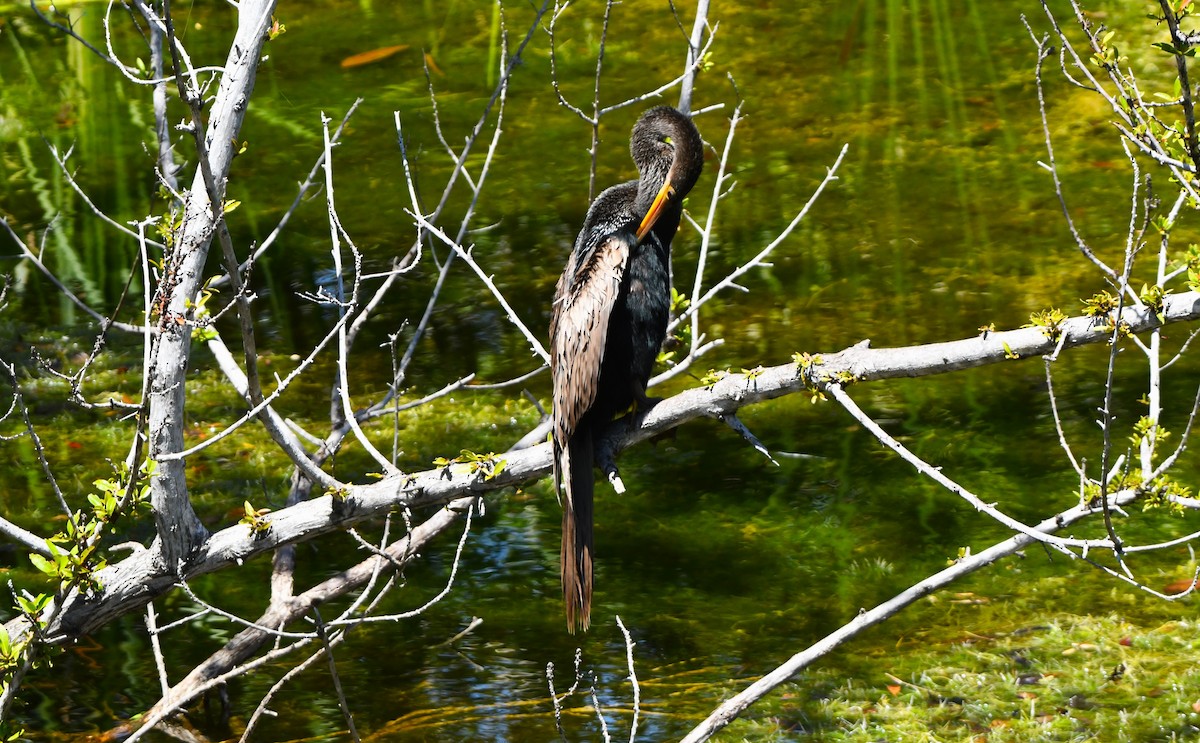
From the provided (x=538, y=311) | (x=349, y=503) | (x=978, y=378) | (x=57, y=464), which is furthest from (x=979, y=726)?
(x=57, y=464)

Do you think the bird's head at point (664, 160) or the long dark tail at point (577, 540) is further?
the bird's head at point (664, 160)

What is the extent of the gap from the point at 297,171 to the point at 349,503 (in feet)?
17.0

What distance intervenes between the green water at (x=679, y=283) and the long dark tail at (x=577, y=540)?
0.72 m

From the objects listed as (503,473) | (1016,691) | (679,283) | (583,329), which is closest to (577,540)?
(503,473)

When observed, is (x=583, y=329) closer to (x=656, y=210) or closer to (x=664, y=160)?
(x=656, y=210)

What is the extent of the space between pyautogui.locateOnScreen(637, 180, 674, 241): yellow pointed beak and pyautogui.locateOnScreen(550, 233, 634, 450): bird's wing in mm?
34

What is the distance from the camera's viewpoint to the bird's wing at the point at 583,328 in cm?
309

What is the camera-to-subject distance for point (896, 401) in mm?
5344

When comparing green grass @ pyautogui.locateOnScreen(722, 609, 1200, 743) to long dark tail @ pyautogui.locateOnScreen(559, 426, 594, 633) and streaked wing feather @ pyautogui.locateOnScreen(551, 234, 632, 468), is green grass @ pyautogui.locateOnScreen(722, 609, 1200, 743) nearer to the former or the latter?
long dark tail @ pyautogui.locateOnScreen(559, 426, 594, 633)

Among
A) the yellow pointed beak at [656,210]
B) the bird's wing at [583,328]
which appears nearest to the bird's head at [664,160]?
the yellow pointed beak at [656,210]

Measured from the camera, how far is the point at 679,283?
6.19 meters

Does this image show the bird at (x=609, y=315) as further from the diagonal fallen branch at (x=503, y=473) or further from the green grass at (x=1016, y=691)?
the green grass at (x=1016, y=691)

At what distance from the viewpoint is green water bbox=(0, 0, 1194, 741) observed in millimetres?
4016

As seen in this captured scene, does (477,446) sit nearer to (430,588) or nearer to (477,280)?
(430,588)
